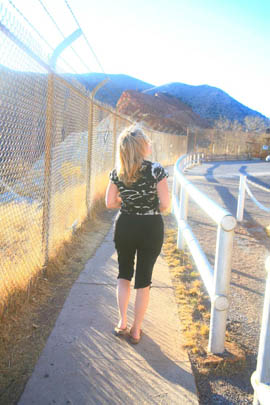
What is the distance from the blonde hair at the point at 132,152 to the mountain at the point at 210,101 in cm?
11875

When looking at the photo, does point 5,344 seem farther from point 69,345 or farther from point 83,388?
point 83,388

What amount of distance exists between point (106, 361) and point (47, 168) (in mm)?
2158

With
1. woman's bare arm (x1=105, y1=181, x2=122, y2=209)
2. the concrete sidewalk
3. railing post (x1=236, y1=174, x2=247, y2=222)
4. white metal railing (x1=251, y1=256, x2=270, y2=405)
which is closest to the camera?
white metal railing (x1=251, y1=256, x2=270, y2=405)

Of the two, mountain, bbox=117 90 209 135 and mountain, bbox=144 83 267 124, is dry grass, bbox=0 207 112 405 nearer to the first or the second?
mountain, bbox=117 90 209 135

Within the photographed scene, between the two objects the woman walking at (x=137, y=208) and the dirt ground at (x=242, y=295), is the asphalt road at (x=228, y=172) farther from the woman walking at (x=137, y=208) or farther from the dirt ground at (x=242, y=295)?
the woman walking at (x=137, y=208)

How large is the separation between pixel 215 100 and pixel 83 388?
140m

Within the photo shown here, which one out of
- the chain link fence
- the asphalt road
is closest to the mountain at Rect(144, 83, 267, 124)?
the asphalt road

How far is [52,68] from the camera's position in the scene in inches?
163

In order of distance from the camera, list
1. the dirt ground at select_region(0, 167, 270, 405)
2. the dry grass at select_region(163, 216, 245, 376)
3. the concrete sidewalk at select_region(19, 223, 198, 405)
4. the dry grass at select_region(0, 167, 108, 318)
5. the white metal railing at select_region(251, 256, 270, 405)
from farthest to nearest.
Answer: the dry grass at select_region(0, 167, 108, 318), the dry grass at select_region(163, 216, 245, 376), the dirt ground at select_region(0, 167, 270, 405), the concrete sidewalk at select_region(19, 223, 198, 405), the white metal railing at select_region(251, 256, 270, 405)

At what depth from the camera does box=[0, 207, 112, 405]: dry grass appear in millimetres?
2602

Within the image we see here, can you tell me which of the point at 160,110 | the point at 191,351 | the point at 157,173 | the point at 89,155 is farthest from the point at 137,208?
the point at 160,110

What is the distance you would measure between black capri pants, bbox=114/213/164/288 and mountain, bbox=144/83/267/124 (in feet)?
390

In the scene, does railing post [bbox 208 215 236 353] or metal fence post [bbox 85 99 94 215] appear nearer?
railing post [bbox 208 215 236 353]

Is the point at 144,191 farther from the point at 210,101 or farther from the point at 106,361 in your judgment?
the point at 210,101
